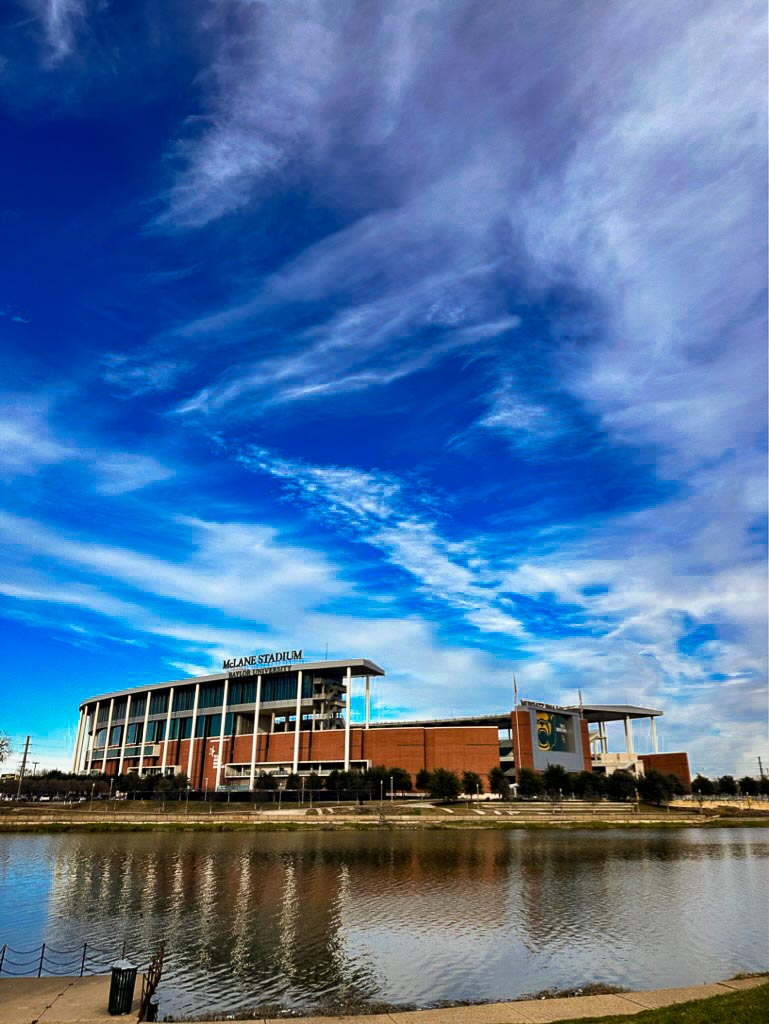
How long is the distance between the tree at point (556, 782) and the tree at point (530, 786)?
6.80 ft

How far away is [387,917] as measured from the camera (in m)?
36.1

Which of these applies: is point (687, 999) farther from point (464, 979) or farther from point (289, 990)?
point (289, 990)

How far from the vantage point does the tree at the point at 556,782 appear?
6289 inches

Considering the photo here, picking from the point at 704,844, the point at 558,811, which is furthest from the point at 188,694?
the point at 704,844

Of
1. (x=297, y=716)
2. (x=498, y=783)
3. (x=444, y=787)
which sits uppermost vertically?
(x=297, y=716)

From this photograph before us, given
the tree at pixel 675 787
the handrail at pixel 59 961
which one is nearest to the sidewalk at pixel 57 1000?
the handrail at pixel 59 961

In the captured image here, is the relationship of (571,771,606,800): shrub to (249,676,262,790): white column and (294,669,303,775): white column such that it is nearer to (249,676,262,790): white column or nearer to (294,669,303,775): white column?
(294,669,303,775): white column

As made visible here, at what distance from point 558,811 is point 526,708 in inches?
2553

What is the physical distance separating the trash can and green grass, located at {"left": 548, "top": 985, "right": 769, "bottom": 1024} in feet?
37.2

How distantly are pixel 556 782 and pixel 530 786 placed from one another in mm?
6638

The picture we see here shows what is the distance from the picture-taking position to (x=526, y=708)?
182750 millimetres

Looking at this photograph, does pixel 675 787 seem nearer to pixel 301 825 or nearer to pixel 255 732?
pixel 255 732

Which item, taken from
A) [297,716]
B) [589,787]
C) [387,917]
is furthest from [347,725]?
[387,917]

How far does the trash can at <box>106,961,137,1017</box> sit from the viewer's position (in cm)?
1842
